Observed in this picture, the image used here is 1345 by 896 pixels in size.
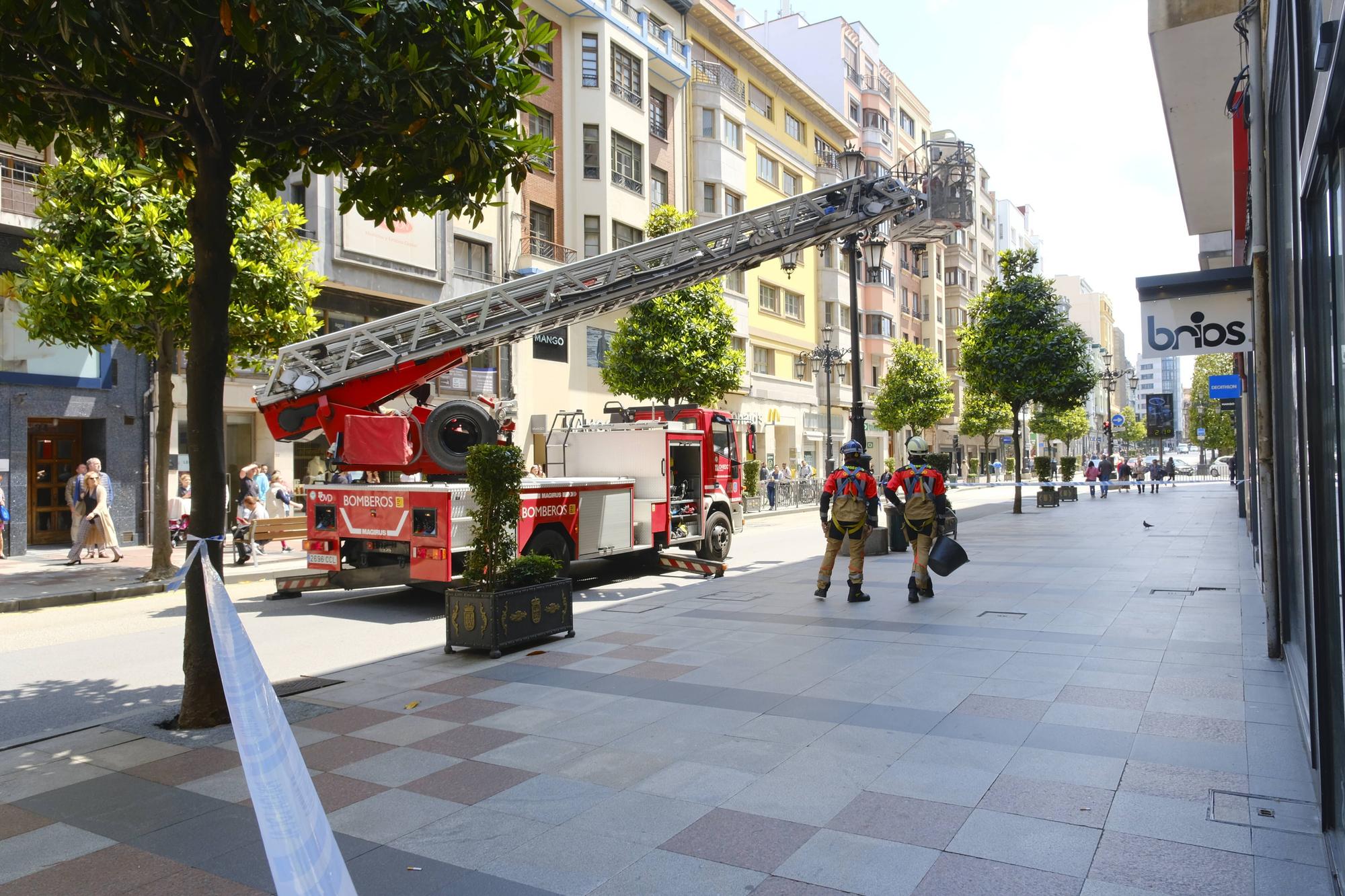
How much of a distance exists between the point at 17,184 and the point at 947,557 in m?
18.3

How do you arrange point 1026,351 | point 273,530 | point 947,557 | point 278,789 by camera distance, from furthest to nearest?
point 1026,351, point 273,530, point 947,557, point 278,789

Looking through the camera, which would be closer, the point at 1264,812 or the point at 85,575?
the point at 1264,812

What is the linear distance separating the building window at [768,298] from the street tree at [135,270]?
29.2 metres

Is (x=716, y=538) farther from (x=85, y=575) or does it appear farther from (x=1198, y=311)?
(x=85, y=575)

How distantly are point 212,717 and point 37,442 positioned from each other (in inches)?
652

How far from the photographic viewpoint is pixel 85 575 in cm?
1437

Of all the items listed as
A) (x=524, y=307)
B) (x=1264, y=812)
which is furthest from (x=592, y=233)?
(x=1264, y=812)

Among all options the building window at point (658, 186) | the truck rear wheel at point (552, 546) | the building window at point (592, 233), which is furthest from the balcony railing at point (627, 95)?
the truck rear wheel at point (552, 546)

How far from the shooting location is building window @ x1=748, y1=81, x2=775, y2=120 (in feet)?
138

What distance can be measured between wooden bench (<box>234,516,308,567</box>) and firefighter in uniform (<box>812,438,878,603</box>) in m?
9.61

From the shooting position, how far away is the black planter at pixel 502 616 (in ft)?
25.7

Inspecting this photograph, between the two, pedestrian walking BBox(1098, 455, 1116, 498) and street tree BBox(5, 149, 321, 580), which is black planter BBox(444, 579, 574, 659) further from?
pedestrian walking BBox(1098, 455, 1116, 498)

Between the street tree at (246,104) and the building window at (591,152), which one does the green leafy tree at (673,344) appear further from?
the street tree at (246,104)

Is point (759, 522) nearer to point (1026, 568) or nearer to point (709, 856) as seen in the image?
point (1026, 568)
